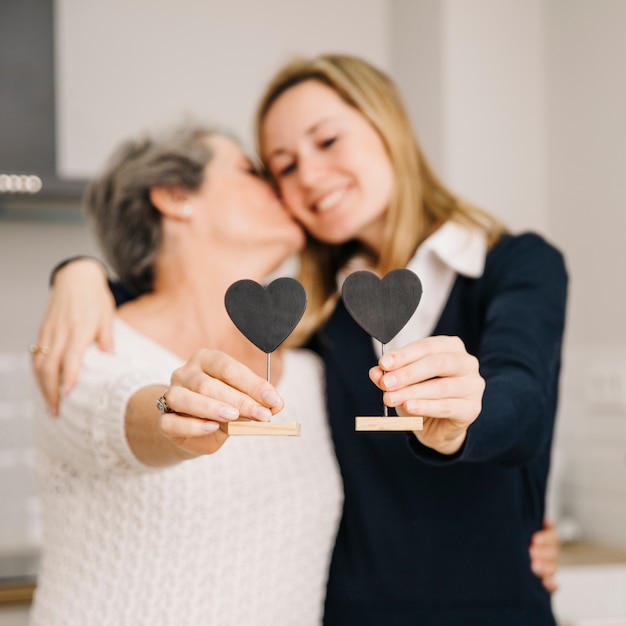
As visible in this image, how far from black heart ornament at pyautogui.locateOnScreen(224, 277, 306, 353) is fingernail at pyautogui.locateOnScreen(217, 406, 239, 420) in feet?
0.26

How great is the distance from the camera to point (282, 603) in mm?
1243

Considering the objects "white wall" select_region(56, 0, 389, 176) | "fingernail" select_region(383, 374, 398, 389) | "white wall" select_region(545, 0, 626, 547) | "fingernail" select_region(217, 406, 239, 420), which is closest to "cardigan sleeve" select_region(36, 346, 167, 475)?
"fingernail" select_region(217, 406, 239, 420)

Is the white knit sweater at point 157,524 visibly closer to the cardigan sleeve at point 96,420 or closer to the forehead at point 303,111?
the cardigan sleeve at point 96,420

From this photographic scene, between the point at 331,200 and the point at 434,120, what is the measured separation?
3.59 ft

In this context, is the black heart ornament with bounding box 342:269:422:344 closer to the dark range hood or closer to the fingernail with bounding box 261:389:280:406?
the fingernail with bounding box 261:389:280:406

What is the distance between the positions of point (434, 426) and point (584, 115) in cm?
171

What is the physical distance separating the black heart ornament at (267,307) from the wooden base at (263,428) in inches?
3.7

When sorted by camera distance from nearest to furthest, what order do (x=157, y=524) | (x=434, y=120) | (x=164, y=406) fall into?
(x=164, y=406) → (x=157, y=524) → (x=434, y=120)

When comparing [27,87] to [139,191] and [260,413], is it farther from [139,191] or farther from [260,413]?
[260,413]

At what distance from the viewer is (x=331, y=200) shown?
1452 mm

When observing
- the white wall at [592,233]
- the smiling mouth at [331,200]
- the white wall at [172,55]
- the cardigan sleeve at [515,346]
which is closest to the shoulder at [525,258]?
the cardigan sleeve at [515,346]

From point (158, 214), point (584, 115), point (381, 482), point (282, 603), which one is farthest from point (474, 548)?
point (584, 115)

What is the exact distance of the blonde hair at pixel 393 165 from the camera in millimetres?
1478

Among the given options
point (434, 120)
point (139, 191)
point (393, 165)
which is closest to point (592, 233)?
point (434, 120)
